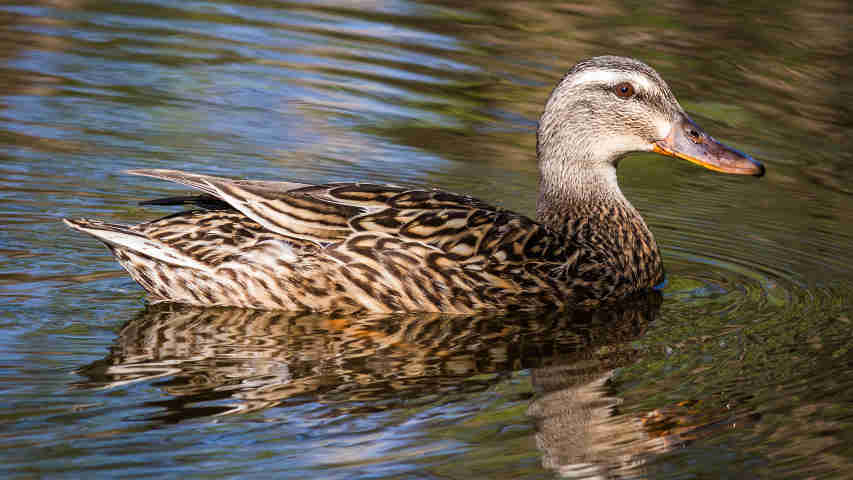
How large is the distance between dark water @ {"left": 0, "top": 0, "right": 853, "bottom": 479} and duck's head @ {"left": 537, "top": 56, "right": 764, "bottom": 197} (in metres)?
0.81

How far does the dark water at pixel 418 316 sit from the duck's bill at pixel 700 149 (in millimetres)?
696

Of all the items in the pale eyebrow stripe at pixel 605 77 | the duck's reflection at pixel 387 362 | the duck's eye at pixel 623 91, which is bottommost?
the duck's reflection at pixel 387 362

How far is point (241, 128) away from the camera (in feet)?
34.4

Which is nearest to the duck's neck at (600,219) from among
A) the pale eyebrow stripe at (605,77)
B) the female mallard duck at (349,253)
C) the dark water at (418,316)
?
the female mallard duck at (349,253)

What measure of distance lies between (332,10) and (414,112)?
348cm

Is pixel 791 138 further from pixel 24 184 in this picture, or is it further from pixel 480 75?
pixel 24 184

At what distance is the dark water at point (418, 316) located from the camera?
5.55 metres

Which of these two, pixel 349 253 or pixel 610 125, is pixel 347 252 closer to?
pixel 349 253

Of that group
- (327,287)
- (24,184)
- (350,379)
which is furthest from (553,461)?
(24,184)

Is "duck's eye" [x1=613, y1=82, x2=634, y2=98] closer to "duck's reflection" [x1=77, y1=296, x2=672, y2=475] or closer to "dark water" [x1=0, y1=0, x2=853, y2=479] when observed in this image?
"dark water" [x1=0, y1=0, x2=853, y2=479]

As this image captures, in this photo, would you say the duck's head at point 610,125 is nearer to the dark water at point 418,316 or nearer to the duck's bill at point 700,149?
the duck's bill at point 700,149

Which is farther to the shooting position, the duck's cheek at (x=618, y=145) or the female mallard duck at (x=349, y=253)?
the duck's cheek at (x=618, y=145)

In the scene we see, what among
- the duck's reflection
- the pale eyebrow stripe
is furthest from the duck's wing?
the pale eyebrow stripe

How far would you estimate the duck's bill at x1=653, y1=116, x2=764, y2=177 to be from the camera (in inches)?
320
